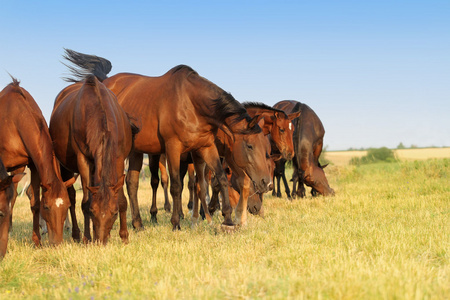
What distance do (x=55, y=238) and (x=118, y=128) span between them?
151 cm

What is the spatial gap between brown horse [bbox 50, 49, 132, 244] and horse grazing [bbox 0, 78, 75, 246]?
→ 0.32 m

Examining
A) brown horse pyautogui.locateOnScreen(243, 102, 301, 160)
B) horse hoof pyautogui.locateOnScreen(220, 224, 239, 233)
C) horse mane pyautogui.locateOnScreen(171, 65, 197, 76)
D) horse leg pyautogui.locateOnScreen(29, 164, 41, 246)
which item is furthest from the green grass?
horse mane pyautogui.locateOnScreen(171, 65, 197, 76)

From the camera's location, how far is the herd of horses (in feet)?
15.1

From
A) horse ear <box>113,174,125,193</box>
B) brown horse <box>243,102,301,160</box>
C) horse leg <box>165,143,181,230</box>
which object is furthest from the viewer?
brown horse <box>243,102,301,160</box>

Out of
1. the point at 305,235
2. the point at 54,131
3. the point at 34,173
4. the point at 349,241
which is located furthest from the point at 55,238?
the point at 349,241

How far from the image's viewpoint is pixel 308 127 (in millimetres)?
10383

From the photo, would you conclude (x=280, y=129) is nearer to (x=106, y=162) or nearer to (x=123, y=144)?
(x=123, y=144)

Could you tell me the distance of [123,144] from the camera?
→ 17.3 feet

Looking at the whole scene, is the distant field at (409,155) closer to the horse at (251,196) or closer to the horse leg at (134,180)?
the horse at (251,196)

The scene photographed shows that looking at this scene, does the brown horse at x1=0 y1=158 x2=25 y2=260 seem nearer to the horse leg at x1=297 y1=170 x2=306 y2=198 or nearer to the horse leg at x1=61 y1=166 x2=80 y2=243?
the horse leg at x1=61 y1=166 x2=80 y2=243

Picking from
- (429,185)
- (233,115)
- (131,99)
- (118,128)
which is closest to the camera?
(118,128)

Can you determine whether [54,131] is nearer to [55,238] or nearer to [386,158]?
[55,238]

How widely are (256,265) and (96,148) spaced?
2.22 meters

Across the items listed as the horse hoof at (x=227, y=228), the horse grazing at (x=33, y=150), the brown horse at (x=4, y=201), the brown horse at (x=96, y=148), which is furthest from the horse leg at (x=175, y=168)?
the brown horse at (x=4, y=201)
